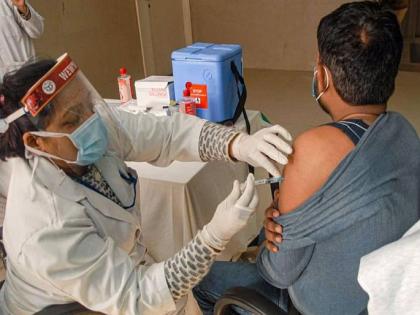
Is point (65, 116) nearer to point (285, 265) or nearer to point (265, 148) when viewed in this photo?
point (265, 148)

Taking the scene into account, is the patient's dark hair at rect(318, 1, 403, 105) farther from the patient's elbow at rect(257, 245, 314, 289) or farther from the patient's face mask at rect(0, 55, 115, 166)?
the patient's face mask at rect(0, 55, 115, 166)

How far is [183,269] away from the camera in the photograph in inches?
42.6

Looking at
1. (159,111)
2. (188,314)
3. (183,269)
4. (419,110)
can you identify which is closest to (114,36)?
(159,111)

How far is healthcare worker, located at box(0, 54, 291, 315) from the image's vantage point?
101 centimetres

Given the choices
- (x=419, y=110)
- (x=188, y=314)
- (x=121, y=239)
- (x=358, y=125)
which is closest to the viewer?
(x=358, y=125)

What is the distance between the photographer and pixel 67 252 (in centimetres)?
99

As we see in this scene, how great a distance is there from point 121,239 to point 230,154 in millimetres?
446

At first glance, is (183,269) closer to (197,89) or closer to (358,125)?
(358,125)

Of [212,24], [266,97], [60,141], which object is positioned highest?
[60,141]

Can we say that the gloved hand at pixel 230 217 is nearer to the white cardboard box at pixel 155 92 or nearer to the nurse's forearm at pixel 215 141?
the nurse's forearm at pixel 215 141

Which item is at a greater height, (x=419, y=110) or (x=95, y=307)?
(x=95, y=307)

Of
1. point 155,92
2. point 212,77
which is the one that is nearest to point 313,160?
point 212,77

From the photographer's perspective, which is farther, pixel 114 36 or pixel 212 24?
pixel 212 24

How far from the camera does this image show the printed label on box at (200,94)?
6.44 ft
